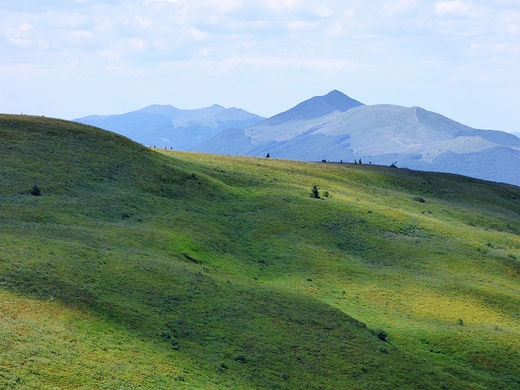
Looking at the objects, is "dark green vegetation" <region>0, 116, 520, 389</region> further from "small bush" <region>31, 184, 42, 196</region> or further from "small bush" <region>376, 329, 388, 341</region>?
"small bush" <region>31, 184, 42, 196</region>

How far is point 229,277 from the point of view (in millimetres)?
62281

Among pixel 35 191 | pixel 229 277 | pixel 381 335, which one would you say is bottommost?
pixel 381 335

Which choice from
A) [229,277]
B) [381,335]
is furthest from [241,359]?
[229,277]

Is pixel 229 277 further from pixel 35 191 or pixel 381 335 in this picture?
pixel 35 191

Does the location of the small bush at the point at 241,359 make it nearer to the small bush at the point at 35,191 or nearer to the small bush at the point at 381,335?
the small bush at the point at 381,335

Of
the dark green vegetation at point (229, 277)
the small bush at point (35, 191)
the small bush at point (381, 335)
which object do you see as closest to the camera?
the dark green vegetation at point (229, 277)

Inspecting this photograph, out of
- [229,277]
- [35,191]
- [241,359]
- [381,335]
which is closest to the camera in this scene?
Result: [241,359]

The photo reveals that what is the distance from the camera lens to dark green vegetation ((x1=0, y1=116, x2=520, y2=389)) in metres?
41.0

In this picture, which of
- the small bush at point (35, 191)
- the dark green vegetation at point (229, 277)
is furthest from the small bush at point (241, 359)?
the small bush at point (35, 191)

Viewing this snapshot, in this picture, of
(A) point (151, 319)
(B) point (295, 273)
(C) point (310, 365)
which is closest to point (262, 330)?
(C) point (310, 365)

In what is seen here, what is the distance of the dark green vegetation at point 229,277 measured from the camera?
41.0 metres

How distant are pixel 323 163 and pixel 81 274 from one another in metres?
96.2

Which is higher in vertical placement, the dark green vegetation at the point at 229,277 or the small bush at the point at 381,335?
the dark green vegetation at the point at 229,277

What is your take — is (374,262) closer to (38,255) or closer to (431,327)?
(431,327)
